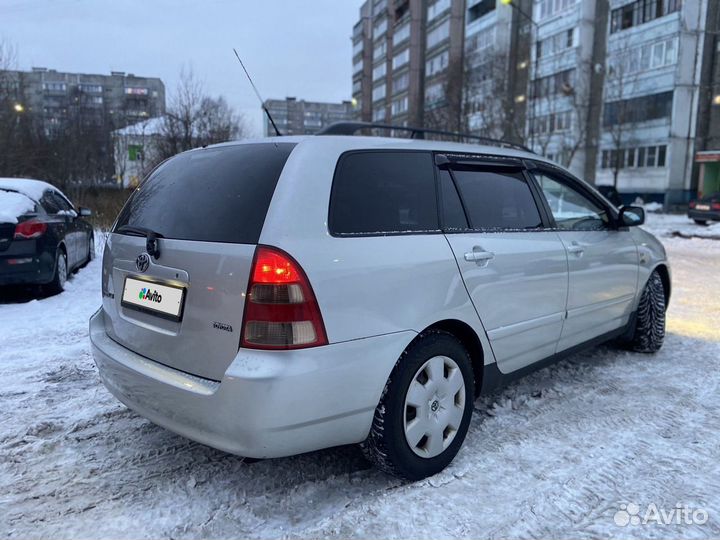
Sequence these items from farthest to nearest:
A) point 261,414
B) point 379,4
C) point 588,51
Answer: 1. point 379,4
2. point 588,51
3. point 261,414

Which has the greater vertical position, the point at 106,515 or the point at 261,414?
the point at 261,414

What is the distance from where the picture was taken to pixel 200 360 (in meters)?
2.28

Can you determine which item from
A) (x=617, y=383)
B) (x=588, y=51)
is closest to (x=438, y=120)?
(x=588, y=51)

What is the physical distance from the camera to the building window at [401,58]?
200 feet

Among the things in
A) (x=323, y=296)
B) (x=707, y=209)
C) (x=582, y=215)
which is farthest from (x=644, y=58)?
(x=323, y=296)

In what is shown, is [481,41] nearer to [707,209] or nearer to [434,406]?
[707,209]

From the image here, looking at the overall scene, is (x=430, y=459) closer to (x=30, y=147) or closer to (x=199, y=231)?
(x=199, y=231)

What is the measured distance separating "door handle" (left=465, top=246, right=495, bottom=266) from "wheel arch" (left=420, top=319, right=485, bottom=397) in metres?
0.34

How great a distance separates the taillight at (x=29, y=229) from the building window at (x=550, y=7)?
39974 mm

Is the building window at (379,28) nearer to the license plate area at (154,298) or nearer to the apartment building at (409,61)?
the apartment building at (409,61)

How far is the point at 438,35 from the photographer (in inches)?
2103

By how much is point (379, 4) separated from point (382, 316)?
76.4m

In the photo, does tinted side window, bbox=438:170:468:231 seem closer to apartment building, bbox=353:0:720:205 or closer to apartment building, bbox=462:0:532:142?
apartment building, bbox=353:0:720:205

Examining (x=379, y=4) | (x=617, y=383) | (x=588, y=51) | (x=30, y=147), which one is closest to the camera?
(x=617, y=383)
